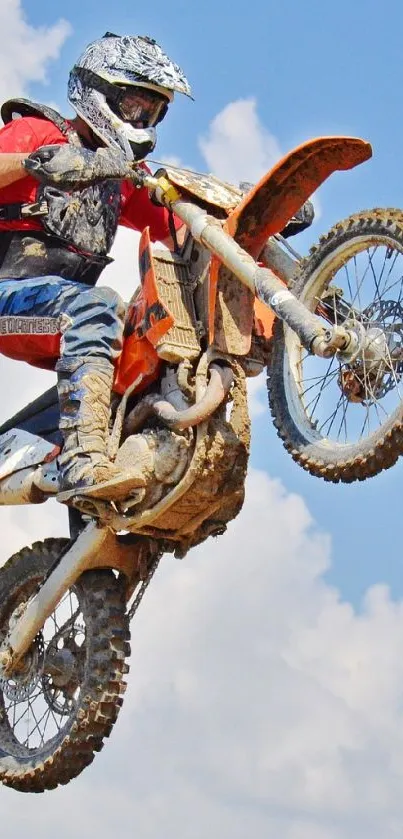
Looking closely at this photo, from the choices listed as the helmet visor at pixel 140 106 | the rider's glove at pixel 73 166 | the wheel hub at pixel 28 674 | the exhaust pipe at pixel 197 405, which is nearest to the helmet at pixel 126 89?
the helmet visor at pixel 140 106

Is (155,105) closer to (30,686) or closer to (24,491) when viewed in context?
(24,491)

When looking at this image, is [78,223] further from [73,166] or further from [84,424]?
[84,424]

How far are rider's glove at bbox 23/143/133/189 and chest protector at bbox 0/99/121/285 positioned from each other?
0.64 metres

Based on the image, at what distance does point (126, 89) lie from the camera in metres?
15.0

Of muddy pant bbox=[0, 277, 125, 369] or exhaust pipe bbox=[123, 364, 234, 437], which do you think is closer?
exhaust pipe bbox=[123, 364, 234, 437]

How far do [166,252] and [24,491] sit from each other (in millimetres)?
1915

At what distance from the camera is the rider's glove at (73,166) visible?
14055mm

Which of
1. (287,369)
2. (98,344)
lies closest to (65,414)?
(98,344)

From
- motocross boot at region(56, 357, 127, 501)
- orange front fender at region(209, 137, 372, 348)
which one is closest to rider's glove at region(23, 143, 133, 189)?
orange front fender at region(209, 137, 372, 348)

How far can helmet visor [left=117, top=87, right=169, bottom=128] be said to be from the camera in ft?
49.4

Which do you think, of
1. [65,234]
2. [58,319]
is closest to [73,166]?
[65,234]

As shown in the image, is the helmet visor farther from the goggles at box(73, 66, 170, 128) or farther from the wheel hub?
the wheel hub

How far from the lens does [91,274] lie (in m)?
15.3

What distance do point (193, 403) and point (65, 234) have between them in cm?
163
